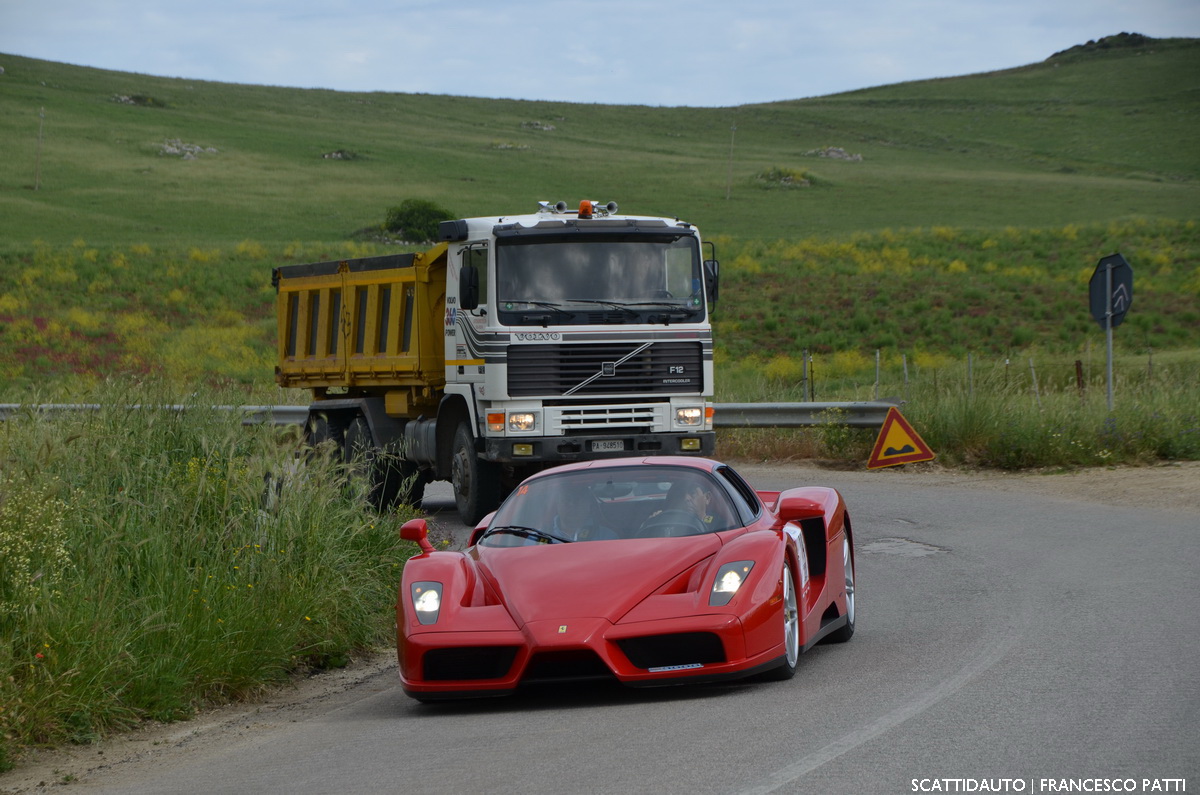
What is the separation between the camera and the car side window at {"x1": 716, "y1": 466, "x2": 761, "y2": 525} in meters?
8.07

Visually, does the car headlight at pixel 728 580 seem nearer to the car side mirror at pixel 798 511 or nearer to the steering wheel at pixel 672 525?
the steering wheel at pixel 672 525

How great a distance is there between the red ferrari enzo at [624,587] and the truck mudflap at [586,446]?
21.1 feet

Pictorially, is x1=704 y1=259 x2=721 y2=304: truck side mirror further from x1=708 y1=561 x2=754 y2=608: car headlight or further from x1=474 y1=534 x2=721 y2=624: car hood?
x1=708 y1=561 x2=754 y2=608: car headlight

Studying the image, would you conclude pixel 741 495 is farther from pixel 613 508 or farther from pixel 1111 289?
pixel 1111 289

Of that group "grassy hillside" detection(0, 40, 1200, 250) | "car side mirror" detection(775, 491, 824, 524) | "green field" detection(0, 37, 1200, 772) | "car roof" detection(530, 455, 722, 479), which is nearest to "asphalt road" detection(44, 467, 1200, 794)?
"car side mirror" detection(775, 491, 824, 524)

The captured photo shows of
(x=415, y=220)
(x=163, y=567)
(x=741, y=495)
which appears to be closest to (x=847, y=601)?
(x=741, y=495)

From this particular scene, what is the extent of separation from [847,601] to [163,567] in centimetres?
402

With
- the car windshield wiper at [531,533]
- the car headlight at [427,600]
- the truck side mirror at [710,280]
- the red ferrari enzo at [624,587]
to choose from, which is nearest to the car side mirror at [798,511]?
the red ferrari enzo at [624,587]

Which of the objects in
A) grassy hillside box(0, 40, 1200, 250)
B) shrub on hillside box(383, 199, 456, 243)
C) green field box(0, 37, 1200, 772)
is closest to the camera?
green field box(0, 37, 1200, 772)

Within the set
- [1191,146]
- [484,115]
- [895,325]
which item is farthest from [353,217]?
[1191,146]

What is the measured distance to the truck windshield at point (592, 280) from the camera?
15.0m

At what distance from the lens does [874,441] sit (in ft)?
66.3

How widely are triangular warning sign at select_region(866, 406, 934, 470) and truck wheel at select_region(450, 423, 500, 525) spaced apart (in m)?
5.74

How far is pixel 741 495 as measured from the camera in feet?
27.4
